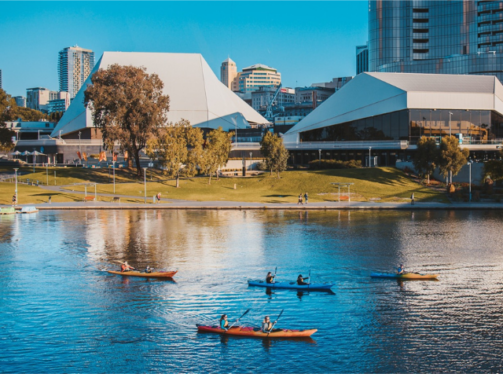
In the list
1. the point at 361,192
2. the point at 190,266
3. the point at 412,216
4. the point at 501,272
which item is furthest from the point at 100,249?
the point at 361,192

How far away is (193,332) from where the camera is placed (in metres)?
28.2

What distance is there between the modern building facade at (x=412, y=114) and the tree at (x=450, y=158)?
44.8 ft

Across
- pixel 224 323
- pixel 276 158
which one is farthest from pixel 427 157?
pixel 224 323

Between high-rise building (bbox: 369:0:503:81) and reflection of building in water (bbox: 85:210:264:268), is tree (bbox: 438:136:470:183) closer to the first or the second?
reflection of building in water (bbox: 85:210:264:268)

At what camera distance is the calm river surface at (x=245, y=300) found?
25.3 metres

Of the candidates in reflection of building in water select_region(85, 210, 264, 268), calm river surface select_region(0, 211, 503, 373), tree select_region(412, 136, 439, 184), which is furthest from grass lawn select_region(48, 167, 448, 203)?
calm river surface select_region(0, 211, 503, 373)

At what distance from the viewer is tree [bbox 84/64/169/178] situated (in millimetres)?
89312

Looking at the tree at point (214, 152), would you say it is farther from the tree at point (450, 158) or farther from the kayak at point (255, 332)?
the kayak at point (255, 332)

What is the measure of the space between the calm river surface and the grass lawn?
2174cm

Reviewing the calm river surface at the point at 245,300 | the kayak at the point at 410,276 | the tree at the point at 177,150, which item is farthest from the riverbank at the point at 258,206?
the kayak at the point at 410,276

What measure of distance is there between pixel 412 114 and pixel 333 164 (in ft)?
52.3

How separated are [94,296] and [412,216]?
1681 inches

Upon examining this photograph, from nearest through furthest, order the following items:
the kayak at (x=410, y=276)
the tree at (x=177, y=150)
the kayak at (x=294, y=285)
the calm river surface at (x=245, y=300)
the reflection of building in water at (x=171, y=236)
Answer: the calm river surface at (x=245, y=300) < the kayak at (x=294, y=285) < the kayak at (x=410, y=276) < the reflection of building in water at (x=171, y=236) < the tree at (x=177, y=150)

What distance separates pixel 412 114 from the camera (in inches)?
3834
